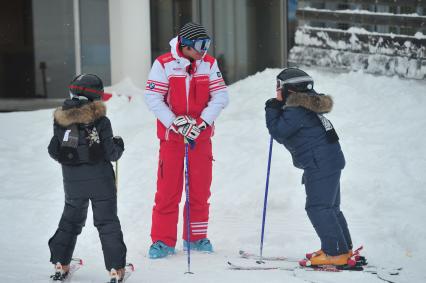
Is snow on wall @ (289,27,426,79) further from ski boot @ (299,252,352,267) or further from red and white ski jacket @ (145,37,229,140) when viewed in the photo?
ski boot @ (299,252,352,267)

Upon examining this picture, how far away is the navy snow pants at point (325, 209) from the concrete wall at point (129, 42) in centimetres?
751

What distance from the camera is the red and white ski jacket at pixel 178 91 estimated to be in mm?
5594

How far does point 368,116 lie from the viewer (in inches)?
364

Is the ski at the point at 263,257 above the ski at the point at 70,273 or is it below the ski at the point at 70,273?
below

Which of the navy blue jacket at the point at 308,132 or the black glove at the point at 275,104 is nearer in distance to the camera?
the navy blue jacket at the point at 308,132

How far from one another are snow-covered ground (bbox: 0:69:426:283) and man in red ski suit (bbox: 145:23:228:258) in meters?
0.27

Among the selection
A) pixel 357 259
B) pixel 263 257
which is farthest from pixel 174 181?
pixel 357 259

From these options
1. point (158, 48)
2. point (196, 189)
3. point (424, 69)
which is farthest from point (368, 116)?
point (158, 48)

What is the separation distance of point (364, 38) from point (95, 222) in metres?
7.51

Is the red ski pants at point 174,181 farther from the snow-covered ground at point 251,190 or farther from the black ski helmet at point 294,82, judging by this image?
the black ski helmet at point 294,82

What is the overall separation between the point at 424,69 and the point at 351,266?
20.3 feet

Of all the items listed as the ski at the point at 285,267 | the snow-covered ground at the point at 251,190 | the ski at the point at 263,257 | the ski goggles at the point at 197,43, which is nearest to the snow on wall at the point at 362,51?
the snow-covered ground at the point at 251,190

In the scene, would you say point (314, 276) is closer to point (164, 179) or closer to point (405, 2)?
point (164, 179)

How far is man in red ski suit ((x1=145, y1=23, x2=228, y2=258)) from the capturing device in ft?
18.3
